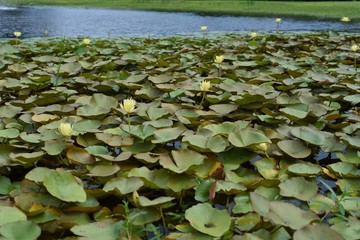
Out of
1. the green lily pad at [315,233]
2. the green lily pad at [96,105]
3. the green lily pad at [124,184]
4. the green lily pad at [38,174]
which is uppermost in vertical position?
the green lily pad at [96,105]

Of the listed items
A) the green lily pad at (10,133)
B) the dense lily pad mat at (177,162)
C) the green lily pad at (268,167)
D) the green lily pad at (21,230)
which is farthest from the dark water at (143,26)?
the green lily pad at (21,230)

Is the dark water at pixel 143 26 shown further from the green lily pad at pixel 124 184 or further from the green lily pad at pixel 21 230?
the green lily pad at pixel 21 230

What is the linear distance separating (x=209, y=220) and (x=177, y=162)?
12.4 inches

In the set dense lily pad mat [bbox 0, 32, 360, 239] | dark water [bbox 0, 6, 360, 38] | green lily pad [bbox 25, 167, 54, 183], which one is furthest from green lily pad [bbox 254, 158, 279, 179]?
dark water [bbox 0, 6, 360, 38]

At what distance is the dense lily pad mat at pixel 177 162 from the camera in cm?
110

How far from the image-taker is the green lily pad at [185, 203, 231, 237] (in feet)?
3.47

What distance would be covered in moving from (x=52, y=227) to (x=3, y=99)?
1.46 m

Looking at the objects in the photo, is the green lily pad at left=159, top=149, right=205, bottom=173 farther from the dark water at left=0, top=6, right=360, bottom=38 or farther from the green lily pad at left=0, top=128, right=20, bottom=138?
the dark water at left=0, top=6, right=360, bottom=38

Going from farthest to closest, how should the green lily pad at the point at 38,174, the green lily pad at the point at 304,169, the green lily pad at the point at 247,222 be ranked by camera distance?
the green lily pad at the point at 304,169, the green lily pad at the point at 38,174, the green lily pad at the point at 247,222

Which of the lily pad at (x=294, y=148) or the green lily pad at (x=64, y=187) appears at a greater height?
the green lily pad at (x=64, y=187)

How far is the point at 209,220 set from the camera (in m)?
1.10

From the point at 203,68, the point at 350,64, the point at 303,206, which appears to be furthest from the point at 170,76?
the point at 350,64

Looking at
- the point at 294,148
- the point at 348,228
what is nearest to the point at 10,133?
the point at 294,148

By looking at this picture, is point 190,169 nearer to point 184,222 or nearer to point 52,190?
point 184,222
